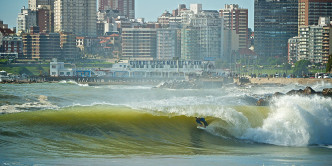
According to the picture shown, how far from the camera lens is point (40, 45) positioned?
141 meters

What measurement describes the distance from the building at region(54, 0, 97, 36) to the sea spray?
15391 centimetres

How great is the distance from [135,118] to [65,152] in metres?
8.33

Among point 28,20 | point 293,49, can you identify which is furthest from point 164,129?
point 28,20

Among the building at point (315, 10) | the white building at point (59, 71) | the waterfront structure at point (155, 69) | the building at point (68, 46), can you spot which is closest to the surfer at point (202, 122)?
the white building at point (59, 71)

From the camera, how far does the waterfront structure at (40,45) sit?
462 feet

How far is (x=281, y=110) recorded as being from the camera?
2844 centimetres

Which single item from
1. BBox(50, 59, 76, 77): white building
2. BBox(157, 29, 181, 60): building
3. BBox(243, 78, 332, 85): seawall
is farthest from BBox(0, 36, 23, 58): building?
BBox(243, 78, 332, 85): seawall

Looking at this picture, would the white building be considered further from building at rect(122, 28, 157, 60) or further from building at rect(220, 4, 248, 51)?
building at rect(220, 4, 248, 51)

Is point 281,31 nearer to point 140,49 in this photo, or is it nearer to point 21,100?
point 140,49

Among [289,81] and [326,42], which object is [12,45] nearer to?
[326,42]

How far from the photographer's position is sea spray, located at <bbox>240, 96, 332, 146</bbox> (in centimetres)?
2539

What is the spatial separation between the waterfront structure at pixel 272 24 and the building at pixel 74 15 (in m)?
53.2

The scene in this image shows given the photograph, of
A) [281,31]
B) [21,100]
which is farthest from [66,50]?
[21,100]

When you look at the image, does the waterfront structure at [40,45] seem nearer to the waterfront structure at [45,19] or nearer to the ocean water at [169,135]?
the waterfront structure at [45,19]
